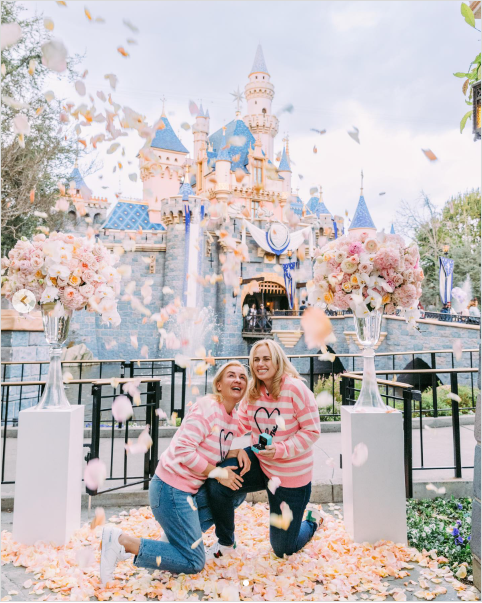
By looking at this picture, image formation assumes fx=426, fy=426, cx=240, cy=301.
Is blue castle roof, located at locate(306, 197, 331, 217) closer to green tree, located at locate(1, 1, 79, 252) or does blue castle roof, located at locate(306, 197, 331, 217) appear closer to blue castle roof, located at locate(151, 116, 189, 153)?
blue castle roof, located at locate(151, 116, 189, 153)

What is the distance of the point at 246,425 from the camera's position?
8.20 ft

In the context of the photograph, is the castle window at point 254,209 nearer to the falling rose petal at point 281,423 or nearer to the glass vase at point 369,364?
the glass vase at point 369,364

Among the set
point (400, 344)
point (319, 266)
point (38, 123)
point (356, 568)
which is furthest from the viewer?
point (400, 344)

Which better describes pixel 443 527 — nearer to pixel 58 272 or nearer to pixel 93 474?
pixel 93 474

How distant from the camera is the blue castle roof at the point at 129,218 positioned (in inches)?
835

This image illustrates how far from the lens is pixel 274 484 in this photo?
92.7 inches

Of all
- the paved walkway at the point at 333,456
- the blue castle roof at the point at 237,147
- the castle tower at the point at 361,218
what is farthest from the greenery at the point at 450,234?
the paved walkway at the point at 333,456

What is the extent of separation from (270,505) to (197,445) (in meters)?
0.57

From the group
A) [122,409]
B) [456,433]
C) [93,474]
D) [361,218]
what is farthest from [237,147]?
[93,474]

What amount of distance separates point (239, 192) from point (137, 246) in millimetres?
6486

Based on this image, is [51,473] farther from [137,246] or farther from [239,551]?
[137,246]

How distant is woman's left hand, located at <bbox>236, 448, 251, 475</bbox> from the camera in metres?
2.32

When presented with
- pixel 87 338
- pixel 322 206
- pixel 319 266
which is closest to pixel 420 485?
pixel 319 266

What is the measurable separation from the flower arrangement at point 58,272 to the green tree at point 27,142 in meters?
6.07
